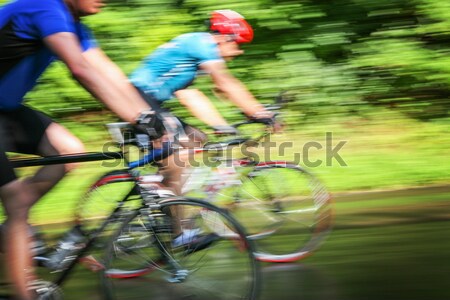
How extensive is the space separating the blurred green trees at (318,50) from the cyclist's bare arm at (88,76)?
5586mm

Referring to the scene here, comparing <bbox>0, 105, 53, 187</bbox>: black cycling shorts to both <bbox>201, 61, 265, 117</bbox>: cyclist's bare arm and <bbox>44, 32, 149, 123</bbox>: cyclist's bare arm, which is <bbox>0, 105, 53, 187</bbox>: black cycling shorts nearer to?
<bbox>44, 32, 149, 123</bbox>: cyclist's bare arm

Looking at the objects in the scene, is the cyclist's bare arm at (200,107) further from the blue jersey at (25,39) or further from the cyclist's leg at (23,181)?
the blue jersey at (25,39)

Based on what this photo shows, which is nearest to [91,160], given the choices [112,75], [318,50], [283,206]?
[112,75]

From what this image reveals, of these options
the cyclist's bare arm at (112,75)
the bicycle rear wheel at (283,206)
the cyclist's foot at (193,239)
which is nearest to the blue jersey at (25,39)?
the cyclist's bare arm at (112,75)

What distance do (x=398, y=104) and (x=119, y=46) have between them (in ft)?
12.0

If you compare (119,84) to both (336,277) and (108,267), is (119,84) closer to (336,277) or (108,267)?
(108,267)

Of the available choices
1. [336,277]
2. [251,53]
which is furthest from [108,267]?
[251,53]

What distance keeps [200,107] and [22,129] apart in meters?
1.83

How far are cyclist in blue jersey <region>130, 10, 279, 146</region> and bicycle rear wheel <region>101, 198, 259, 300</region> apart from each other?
153 centimetres

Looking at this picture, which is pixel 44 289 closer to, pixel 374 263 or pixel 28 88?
pixel 28 88

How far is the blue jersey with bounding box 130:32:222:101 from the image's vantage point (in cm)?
557

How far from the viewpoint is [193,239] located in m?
4.04

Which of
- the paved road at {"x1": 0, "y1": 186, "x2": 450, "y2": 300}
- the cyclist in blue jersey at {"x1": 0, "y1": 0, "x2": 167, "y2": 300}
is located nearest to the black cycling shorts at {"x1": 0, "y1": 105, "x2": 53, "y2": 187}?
the cyclist in blue jersey at {"x1": 0, "y1": 0, "x2": 167, "y2": 300}

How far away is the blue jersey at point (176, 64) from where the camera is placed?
5.57m
